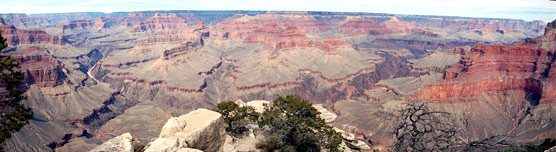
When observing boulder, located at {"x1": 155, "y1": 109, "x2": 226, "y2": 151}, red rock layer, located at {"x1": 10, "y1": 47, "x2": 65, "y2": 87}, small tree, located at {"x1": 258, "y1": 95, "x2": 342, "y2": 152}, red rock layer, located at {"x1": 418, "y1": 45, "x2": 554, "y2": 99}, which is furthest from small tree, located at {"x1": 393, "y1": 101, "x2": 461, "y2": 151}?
red rock layer, located at {"x1": 10, "y1": 47, "x2": 65, "y2": 87}

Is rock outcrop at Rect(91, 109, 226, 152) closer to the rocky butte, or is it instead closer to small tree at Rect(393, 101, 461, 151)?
the rocky butte

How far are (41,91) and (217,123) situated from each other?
7878cm

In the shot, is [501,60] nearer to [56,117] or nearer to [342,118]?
[342,118]

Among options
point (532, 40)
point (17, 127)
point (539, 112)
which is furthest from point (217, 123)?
point (532, 40)

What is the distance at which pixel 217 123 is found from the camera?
2611cm

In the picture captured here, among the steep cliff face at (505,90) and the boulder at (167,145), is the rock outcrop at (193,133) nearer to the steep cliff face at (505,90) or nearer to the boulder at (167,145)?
the boulder at (167,145)

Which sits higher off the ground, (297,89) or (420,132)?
(420,132)

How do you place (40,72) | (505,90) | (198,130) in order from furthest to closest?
(40,72) → (505,90) → (198,130)

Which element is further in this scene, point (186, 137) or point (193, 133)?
point (193, 133)

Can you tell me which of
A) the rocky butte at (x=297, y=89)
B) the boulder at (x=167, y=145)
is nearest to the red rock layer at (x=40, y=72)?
the rocky butte at (x=297, y=89)

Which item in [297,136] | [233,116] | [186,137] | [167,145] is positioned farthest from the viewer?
[233,116]

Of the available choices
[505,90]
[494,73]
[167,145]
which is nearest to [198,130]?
[167,145]

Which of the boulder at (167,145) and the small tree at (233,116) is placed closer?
the boulder at (167,145)

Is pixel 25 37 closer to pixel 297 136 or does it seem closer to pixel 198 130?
pixel 198 130
